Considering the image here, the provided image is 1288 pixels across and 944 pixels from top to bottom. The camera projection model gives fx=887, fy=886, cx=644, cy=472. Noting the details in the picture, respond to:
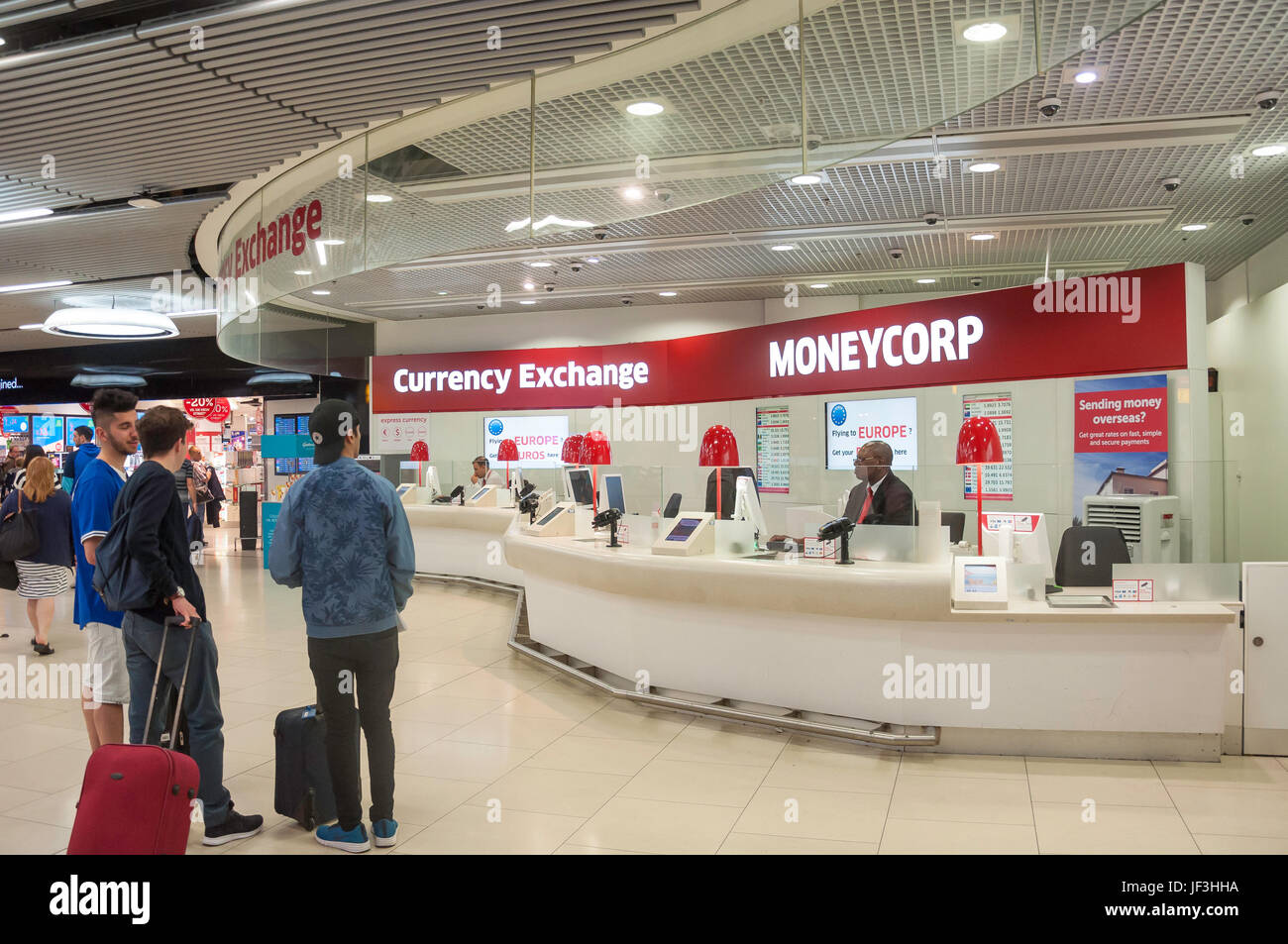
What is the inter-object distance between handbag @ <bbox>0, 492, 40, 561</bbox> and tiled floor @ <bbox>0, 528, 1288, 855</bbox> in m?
1.48

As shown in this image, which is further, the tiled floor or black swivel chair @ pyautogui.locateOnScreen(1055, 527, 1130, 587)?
black swivel chair @ pyautogui.locateOnScreen(1055, 527, 1130, 587)

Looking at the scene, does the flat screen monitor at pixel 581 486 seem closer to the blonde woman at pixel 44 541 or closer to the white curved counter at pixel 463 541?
the white curved counter at pixel 463 541

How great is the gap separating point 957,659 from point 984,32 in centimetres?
271

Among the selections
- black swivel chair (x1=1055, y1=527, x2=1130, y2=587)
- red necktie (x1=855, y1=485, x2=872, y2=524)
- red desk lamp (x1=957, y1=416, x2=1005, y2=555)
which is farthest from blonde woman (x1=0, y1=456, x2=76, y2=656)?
black swivel chair (x1=1055, y1=527, x2=1130, y2=587)

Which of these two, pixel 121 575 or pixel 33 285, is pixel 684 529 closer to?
pixel 121 575

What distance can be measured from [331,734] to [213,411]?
14968 mm

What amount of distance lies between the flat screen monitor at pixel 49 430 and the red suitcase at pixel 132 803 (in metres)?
19.2

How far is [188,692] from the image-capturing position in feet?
10.6

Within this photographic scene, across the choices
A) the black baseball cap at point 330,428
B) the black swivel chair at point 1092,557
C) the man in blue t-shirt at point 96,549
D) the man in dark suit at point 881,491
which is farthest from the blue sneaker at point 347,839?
the black swivel chair at point 1092,557

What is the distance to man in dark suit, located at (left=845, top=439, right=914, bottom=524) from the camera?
15.9 ft

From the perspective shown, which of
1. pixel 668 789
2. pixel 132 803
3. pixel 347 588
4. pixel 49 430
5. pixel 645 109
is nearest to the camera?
pixel 132 803

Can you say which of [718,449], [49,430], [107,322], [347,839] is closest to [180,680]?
[347,839]

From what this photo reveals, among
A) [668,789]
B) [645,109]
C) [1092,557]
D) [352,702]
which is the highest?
[645,109]

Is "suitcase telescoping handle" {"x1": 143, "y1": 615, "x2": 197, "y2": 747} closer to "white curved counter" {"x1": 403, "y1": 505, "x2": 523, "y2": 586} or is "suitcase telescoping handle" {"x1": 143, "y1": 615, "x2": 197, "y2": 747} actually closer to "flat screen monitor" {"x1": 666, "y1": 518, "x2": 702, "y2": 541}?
"flat screen monitor" {"x1": 666, "y1": 518, "x2": 702, "y2": 541}
